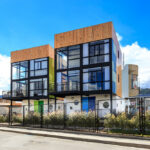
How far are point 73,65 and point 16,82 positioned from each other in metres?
11.8

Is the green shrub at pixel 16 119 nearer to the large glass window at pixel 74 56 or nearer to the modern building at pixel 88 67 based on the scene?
the modern building at pixel 88 67

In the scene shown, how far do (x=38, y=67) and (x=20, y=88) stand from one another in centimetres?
477

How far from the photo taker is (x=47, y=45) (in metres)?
27.4

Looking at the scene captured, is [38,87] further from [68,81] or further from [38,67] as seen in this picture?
[68,81]

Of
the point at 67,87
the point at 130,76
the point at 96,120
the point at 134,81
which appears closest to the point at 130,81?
the point at 130,76

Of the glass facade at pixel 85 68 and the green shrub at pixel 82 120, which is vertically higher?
the glass facade at pixel 85 68

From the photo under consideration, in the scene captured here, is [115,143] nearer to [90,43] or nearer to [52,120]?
[52,120]

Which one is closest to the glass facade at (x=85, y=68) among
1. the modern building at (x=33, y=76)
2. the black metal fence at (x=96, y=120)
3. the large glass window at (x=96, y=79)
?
the large glass window at (x=96, y=79)

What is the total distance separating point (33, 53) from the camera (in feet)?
92.7

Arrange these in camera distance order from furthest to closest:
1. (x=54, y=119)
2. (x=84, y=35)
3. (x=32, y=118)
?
(x=84, y=35)
(x=32, y=118)
(x=54, y=119)

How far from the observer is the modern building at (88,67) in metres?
20.7

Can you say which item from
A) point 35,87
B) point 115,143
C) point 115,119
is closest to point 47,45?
point 35,87

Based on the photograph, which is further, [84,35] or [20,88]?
[20,88]

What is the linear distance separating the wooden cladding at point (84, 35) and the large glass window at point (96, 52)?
60cm
